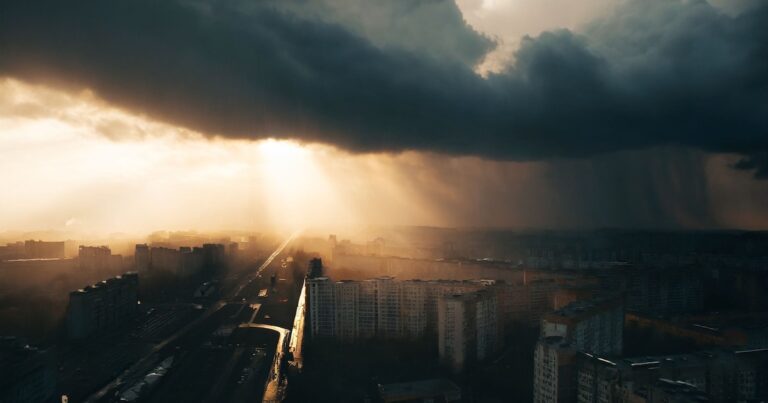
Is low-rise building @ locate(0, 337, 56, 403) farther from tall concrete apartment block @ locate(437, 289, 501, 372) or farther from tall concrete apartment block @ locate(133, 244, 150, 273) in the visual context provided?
tall concrete apartment block @ locate(133, 244, 150, 273)

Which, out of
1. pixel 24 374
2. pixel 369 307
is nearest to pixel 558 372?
pixel 369 307

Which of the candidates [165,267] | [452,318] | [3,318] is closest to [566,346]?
[452,318]

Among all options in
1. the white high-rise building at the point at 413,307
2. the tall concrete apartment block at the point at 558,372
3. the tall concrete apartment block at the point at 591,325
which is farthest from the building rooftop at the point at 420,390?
the white high-rise building at the point at 413,307

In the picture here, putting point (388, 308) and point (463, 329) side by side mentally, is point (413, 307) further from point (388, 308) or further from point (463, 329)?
point (463, 329)

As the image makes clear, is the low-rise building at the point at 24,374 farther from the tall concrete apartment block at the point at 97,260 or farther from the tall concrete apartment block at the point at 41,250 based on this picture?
the tall concrete apartment block at the point at 41,250

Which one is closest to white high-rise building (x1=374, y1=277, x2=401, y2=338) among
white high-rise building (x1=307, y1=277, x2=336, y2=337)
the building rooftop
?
white high-rise building (x1=307, y1=277, x2=336, y2=337)

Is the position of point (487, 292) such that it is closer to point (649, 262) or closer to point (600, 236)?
point (649, 262)

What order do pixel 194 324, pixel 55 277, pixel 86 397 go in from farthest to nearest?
pixel 55 277
pixel 194 324
pixel 86 397

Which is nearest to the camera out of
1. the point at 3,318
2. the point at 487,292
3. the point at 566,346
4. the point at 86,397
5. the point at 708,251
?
the point at 566,346
